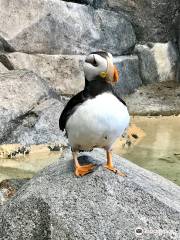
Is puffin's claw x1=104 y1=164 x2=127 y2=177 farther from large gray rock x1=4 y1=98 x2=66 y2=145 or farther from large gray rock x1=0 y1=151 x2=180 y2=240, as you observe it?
large gray rock x1=4 y1=98 x2=66 y2=145

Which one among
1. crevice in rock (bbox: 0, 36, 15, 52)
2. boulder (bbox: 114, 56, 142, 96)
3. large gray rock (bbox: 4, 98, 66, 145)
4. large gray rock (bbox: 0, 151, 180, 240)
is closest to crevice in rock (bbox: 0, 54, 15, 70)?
crevice in rock (bbox: 0, 36, 15, 52)

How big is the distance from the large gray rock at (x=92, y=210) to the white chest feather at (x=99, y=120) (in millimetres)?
433

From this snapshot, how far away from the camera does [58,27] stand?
50.6 feet

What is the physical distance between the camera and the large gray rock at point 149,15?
16.7 metres

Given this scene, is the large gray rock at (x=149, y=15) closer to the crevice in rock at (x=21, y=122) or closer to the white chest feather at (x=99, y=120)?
the crevice in rock at (x=21, y=122)

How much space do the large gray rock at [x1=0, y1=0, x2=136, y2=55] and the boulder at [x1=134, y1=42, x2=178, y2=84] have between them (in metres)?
0.70

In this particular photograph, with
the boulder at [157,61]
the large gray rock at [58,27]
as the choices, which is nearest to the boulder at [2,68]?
the large gray rock at [58,27]

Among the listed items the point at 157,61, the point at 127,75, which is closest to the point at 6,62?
the point at 127,75

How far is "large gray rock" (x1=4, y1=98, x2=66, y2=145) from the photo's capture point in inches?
461

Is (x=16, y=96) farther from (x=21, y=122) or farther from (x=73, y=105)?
(x=73, y=105)

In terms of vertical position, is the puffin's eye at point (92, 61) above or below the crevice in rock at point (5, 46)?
above

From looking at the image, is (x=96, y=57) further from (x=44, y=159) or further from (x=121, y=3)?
(x=121, y=3)

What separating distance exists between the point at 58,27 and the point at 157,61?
3149mm

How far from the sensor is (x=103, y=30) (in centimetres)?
1627
